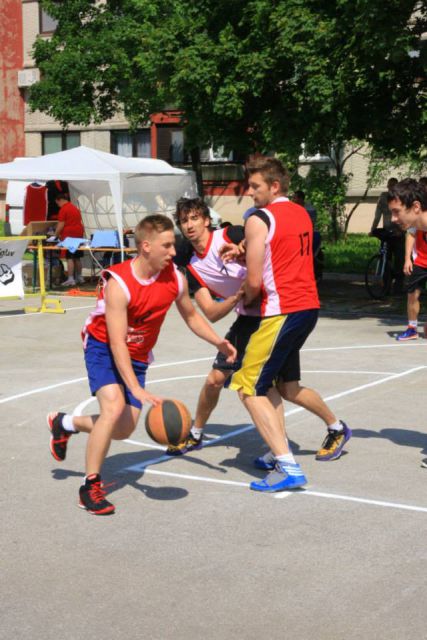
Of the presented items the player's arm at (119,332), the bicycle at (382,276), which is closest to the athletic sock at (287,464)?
the player's arm at (119,332)

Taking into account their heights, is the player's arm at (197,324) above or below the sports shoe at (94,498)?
above

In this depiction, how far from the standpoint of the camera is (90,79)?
2798 cm

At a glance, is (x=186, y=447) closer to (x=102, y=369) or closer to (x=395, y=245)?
(x=102, y=369)

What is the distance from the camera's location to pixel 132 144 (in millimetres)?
42406

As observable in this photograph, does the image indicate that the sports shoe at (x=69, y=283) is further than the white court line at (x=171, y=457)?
Yes

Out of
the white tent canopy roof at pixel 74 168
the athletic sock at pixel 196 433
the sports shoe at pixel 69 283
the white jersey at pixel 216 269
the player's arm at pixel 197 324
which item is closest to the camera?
the player's arm at pixel 197 324

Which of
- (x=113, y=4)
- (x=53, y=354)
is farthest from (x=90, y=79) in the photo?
(x=53, y=354)

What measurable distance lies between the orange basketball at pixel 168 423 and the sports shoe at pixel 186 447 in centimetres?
163

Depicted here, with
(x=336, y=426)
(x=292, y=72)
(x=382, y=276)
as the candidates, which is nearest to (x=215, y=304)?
(x=336, y=426)

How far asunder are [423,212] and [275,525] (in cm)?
247

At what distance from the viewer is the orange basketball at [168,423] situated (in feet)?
21.1

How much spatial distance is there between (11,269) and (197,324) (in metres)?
10.8

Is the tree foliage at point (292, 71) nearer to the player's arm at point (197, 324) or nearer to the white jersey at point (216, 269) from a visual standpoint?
the white jersey at point (216, 269)

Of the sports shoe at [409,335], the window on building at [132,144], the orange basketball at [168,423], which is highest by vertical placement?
the window on building at [132,144]
